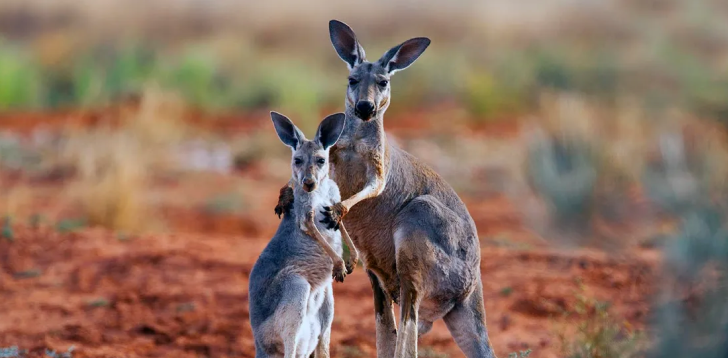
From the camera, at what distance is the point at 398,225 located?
241 inches

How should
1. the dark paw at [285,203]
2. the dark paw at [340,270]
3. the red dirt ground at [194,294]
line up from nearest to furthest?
the dark paw at [340,270] → the dark paw at [285,203] → the red dirt ground at [194,294]

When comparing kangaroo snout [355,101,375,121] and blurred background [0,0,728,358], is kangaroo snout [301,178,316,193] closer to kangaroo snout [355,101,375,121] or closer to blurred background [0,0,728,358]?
kangaroo snout [355,101,375,121]

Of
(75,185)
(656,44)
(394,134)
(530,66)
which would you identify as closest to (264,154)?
(394,134)

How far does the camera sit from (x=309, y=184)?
18.7ft

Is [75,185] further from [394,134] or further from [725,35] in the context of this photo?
[725,35]

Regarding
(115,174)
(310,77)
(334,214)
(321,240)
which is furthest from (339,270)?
(310,77)

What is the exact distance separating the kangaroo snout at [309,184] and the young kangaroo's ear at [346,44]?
3.04ft

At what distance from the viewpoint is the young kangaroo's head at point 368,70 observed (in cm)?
593

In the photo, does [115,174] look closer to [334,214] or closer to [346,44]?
[346,44]

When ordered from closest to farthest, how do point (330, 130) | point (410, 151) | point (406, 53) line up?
1. point (330, 130)
2. point (406, 53)
3. point (410, 151)

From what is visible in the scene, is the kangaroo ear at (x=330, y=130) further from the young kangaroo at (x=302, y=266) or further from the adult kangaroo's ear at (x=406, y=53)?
the adult kangaroo's ear at (x=406, y=53)

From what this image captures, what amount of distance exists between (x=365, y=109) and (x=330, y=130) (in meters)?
0.24

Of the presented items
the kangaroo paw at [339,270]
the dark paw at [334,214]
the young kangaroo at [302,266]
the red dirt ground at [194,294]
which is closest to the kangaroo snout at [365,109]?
the young kangaroo at [302,266]

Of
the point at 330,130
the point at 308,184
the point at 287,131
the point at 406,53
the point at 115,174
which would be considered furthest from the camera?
the point at 115,174
